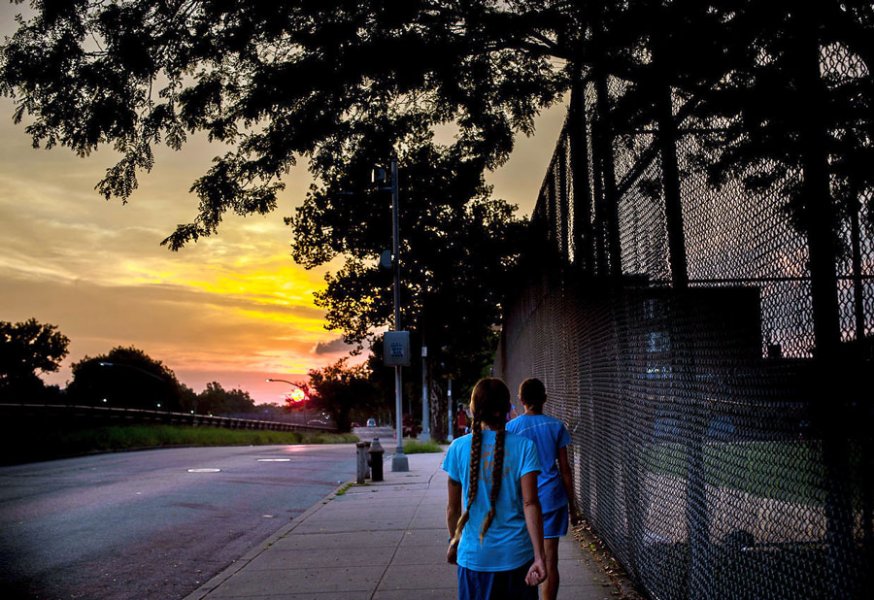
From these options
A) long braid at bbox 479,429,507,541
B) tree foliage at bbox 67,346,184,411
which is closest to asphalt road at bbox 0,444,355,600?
long braid at bbox 479,429,507,541

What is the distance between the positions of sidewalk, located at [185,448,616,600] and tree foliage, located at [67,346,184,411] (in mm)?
98588

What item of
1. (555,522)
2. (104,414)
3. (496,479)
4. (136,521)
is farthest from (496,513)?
(104,414)

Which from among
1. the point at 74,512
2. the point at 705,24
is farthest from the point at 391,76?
the point at 74,512

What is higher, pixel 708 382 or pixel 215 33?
pixel 215 33

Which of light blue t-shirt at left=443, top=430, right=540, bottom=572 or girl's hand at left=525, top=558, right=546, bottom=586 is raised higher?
light blue t-shirt at left=443, top=430, right=540, bottom=572

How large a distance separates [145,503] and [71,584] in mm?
6563

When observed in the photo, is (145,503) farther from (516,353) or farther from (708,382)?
(708,382)

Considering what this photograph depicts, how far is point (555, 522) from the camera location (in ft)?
19.7

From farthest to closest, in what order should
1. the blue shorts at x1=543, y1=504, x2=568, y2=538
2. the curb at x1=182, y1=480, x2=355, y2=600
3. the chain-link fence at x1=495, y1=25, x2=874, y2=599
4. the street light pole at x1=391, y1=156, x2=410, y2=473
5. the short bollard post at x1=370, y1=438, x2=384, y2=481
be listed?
the street light pole at x1=391, y1=156, x2=410, y2=473 → the short bollard post at x1=370, y1=438, x2=384, y2=481 → the curb at x1=182, y1=480, x2=355, y2=600 → the blue shorts at x1=543, y1=504, x2=568, y2=538 → the chain-link fence at x1=495, y1=25, x2=874, y2=599

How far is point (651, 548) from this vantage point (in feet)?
19.1

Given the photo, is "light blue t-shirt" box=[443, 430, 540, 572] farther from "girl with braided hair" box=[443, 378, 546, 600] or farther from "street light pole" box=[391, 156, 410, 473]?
"street light pole" box=[391, 156, 410, 473]

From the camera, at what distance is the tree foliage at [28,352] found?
4112 inches

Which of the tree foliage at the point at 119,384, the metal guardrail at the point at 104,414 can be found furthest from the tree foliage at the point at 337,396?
the metal guardrail at the point at 104,414

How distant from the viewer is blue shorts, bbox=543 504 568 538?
19.4ft
